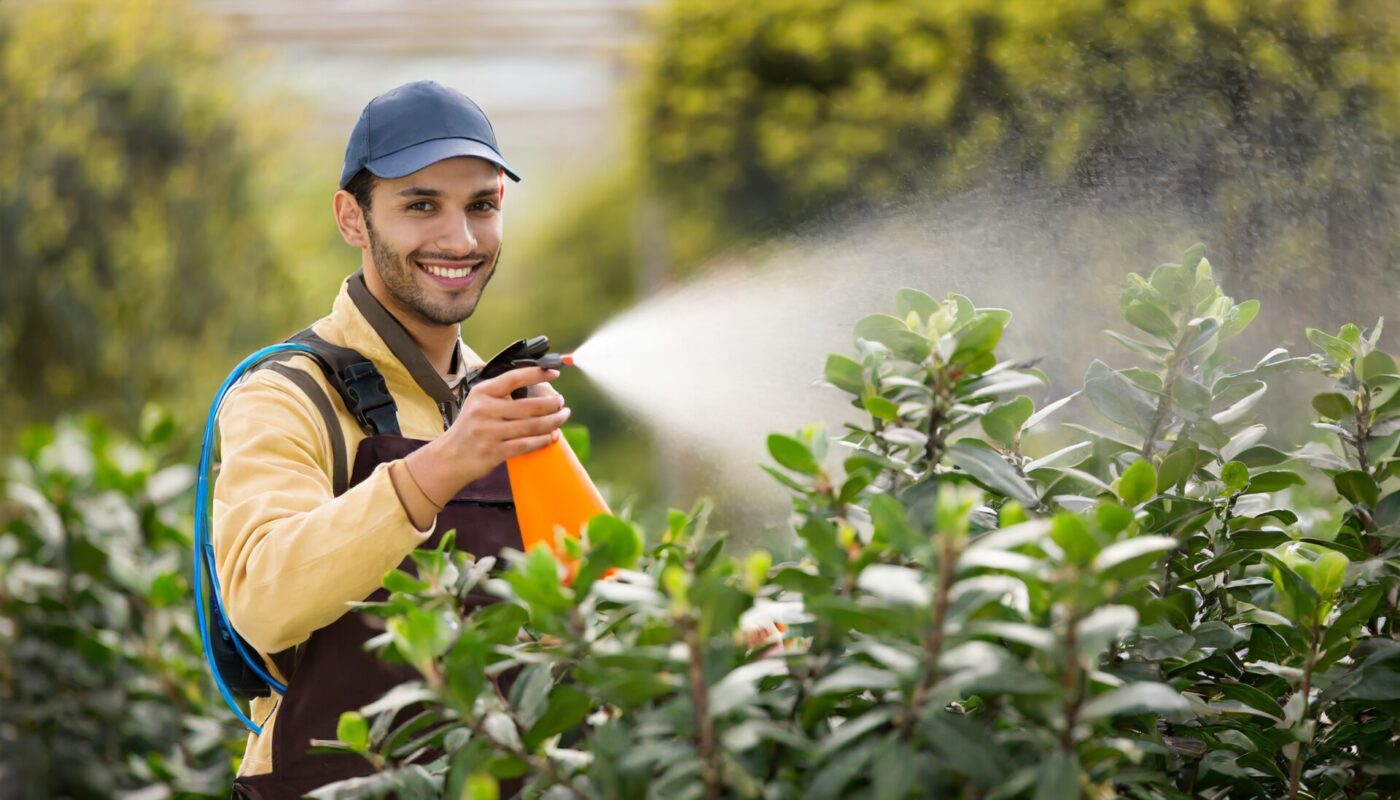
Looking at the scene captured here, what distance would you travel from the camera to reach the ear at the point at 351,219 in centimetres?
236

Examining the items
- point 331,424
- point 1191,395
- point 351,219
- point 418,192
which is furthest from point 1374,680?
point 351,219

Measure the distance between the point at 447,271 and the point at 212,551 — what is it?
577mm

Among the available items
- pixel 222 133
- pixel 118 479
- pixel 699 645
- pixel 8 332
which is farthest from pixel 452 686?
pixel 222 133

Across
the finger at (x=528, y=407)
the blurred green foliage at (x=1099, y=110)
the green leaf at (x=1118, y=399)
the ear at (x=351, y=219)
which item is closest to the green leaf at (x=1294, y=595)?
the green leaf at (x=1118, y=399)

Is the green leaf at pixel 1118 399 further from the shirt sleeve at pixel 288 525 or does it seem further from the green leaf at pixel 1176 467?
the shirt sleeve at pixel 288 525

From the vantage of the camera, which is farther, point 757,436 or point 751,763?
point 757,436

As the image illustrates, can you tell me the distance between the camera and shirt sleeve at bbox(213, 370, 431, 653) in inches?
70.5

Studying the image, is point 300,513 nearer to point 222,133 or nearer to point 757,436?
point 757,436

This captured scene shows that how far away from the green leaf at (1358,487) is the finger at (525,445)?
987mm

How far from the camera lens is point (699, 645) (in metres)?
1.17

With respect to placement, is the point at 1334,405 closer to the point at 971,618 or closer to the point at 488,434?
the point at 971,618

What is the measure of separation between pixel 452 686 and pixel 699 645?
0.25 meters

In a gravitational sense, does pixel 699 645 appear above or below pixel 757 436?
below

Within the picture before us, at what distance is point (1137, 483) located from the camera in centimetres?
149
